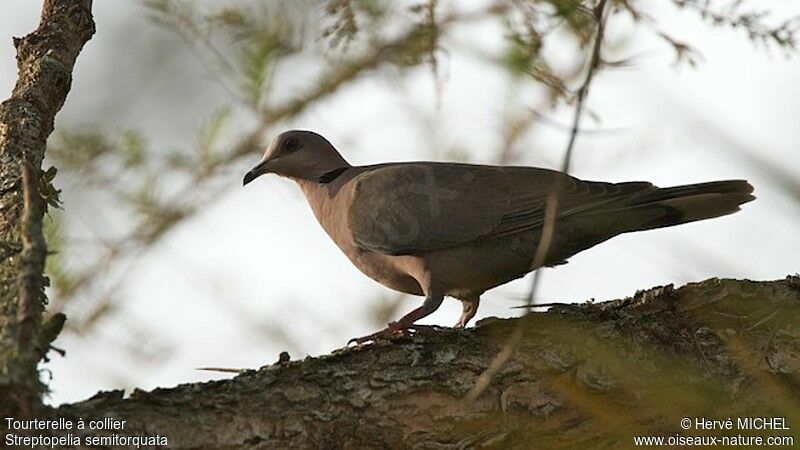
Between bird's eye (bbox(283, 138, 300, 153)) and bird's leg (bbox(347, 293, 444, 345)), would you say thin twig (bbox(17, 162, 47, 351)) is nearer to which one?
bird's leg (bbox(347, 293, 444, 345))

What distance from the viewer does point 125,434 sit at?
Result: 92.6 inches

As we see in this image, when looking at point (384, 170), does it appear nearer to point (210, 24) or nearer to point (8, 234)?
point (210, 24)

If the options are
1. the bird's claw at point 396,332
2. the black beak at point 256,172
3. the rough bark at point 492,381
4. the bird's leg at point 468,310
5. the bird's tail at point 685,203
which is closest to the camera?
the rough bark at point 492,381

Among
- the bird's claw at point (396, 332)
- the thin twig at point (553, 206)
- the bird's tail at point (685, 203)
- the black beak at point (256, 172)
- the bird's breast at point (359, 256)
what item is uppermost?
the black beak at point (256, 172)

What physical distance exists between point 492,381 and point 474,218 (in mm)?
1316

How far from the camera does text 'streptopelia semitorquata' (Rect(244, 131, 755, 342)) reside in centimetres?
385

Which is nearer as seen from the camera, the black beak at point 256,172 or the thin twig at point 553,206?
the thin twig at point 553,206

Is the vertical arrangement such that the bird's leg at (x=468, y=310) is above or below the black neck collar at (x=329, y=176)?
below

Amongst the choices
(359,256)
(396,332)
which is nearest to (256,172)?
(359,256)

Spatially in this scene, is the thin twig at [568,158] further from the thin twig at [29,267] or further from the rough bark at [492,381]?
the thin twig at [29,267]

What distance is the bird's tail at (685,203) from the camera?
12.4ft

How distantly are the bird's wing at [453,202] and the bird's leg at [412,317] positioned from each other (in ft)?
0.66

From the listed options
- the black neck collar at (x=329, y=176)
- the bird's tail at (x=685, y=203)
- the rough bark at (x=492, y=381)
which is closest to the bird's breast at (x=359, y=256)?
the black neck collar at (x=329, y=176)

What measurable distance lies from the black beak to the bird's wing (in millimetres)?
559
